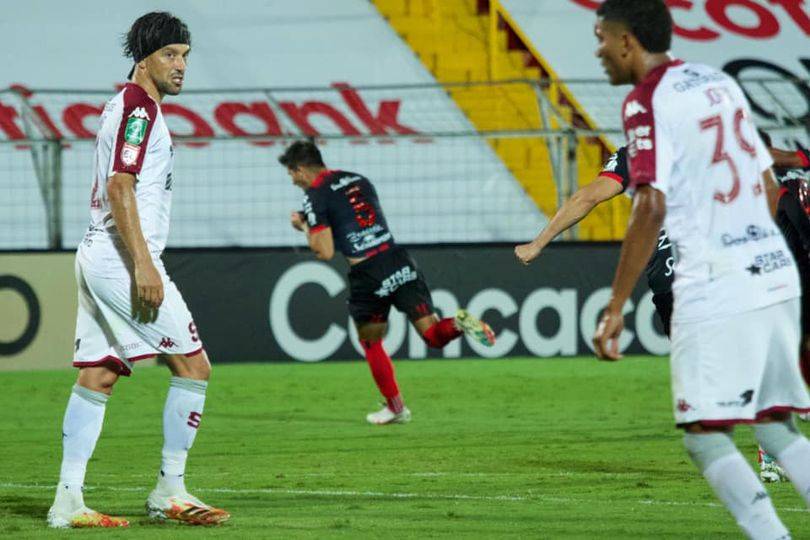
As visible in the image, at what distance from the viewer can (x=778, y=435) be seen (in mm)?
4590

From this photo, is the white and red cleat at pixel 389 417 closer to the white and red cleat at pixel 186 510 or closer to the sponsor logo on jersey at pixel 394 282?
the sponsor logo on jersey at pixel 394 282

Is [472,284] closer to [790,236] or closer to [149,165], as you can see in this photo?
[790,236]

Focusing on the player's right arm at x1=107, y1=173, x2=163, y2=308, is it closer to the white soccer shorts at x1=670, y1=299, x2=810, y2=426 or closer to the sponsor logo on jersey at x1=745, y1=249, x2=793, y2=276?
the white soccer shorts at x1=670, y1=299, x2=810, y2=426

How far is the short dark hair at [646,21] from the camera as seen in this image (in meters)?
4.42

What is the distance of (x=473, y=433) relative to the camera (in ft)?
31.0

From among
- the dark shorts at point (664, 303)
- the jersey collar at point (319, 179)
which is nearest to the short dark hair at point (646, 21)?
the dark shorts at point (664, 303)

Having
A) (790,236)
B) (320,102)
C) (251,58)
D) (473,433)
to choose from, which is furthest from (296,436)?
(251,58)

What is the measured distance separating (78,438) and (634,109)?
2.67 metres

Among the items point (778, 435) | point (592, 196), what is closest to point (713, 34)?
point (592, 196)

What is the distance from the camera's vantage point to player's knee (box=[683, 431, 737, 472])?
14.3ft

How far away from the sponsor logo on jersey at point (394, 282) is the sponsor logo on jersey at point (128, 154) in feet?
16.3

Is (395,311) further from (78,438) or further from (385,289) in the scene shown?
(78,438)

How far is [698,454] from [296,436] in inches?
209

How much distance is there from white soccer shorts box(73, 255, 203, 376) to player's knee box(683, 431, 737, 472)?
2.26 m
